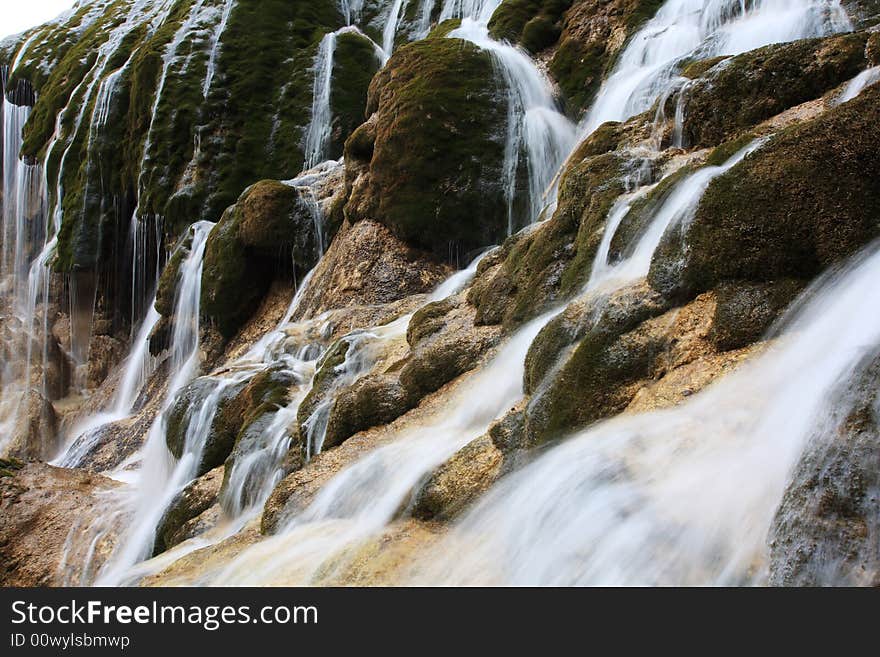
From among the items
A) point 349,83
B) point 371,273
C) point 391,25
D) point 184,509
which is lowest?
point 184,509

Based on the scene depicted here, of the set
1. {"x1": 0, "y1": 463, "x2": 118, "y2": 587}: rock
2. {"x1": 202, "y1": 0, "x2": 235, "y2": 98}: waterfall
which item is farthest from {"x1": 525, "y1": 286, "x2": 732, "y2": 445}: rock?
{"x1": 202, "y1": 0, "x2": 235, "y2": 98}: waterfall

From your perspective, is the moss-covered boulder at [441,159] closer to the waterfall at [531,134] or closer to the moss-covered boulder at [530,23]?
the waterfall at [531,134]

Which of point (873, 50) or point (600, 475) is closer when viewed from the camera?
point (600, 475)

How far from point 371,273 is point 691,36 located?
27.0 ft

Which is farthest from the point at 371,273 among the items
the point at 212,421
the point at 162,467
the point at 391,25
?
the point at 391,25

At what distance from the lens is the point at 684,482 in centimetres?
501

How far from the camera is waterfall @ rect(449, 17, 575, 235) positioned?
17297 millimetres

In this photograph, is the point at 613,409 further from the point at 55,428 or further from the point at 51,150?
the point at 51,150

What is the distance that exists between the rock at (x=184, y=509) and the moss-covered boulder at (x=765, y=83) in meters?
7.87

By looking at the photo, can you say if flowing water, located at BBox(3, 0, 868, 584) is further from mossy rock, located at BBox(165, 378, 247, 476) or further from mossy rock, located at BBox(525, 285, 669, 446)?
mossy rock, located at BBox(525, 285, 669, 446)

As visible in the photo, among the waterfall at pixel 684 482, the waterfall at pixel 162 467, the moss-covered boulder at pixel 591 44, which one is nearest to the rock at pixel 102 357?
the waterfall at pixel 162 467

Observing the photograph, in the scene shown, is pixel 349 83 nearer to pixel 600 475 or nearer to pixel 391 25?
pixel 391 25

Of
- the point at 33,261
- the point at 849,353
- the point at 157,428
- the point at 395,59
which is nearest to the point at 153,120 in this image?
the point at 33,261

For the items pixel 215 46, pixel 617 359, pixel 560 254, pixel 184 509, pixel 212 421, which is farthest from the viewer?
pixel 215 46
